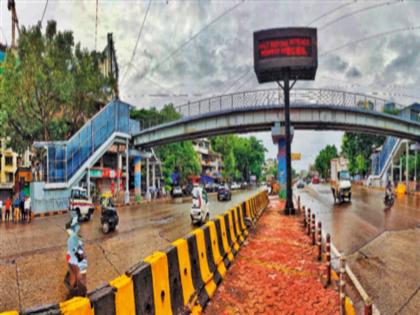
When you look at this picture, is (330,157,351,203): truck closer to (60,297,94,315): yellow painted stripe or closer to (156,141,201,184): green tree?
(60,297,94,315): yellow painted stripe

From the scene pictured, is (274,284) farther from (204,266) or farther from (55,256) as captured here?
(55,256)

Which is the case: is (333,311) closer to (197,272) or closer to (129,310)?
(197,272)

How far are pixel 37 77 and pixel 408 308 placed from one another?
26.5 metres

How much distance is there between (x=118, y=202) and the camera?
34031 mm

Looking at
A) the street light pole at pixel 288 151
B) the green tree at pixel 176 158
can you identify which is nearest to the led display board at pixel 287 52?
the street light pole at pixel 288 151

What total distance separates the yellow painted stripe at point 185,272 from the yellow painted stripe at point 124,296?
157 cm

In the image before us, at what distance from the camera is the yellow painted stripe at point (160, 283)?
3980 millimetres

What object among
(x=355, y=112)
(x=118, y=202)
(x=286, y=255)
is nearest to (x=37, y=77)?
(x=118, y=202)

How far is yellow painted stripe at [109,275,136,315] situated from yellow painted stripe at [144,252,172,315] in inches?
22.1

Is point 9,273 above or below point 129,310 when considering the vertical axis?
below

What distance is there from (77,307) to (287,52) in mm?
23055

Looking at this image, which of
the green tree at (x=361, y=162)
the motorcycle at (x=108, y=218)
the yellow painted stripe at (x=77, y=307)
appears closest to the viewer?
the yellow painted stripe at (x=77, y=307)

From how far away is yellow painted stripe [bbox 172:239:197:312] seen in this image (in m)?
4.96

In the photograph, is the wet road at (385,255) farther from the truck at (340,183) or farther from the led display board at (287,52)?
the led display board at (287,52)
